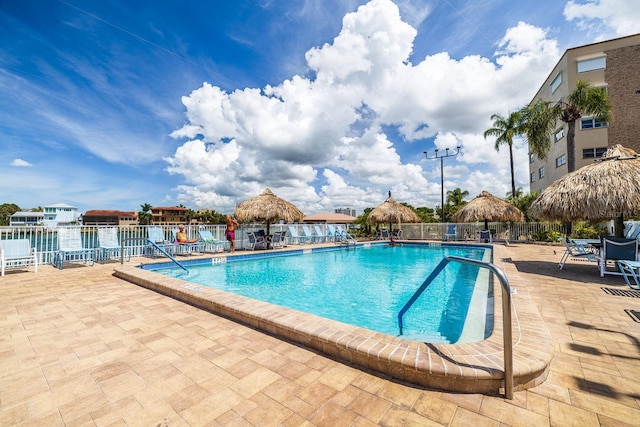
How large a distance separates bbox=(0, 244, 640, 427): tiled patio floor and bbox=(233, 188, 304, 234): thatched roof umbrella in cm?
933

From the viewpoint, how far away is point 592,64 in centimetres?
1856

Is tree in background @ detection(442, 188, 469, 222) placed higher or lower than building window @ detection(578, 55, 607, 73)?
lower

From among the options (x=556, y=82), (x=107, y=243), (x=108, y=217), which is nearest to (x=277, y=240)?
(x=107, y=243)

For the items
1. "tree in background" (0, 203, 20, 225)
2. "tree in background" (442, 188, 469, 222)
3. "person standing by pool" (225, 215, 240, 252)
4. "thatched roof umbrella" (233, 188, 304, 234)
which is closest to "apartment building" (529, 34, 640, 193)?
"tree in background" (442, 188, 469, 222)

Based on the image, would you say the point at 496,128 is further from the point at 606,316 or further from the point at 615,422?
the point at 615,422

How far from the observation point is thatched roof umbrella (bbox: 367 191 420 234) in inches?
693

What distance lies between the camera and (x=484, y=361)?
6.64 feet

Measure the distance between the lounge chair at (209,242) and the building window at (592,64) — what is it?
87.6ft

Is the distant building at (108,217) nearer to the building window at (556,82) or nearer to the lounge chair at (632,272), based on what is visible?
the lounge chair at (632,272)

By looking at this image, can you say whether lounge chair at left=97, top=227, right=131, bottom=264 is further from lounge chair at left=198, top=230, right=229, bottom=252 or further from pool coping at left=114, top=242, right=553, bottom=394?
pool coping at left=114, top=242, right=553, bottom=394

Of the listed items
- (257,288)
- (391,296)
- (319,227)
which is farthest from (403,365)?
(319,227)

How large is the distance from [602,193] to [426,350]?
23.5ft

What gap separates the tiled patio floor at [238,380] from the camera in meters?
1.67

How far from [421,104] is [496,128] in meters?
14.8
